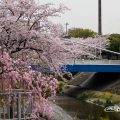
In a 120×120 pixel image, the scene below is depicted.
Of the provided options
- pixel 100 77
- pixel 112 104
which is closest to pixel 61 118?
pixel 112 104

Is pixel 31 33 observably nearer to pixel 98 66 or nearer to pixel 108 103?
pixel 108 103

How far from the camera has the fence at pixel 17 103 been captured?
18.4 metres

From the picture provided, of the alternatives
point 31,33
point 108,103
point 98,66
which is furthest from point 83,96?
point 31,33

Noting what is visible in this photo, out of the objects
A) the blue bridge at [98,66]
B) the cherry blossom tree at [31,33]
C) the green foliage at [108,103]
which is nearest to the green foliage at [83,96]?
the blue bridge at [98,66]

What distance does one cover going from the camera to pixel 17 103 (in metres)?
18.5

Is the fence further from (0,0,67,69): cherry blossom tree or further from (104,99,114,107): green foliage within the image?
(104,99,114,107): green foliage

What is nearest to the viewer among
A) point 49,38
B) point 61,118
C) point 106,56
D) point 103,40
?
point 49,38

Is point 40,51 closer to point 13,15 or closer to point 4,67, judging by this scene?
point 13,15

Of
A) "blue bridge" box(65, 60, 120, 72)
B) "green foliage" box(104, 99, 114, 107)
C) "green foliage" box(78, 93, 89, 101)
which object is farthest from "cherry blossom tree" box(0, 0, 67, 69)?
"green foliage" box(78, 93, 89, 101)

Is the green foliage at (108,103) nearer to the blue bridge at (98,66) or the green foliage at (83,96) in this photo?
the blue bridge at (98,66)

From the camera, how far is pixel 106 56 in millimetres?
97812

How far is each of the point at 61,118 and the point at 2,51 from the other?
58.5 ft

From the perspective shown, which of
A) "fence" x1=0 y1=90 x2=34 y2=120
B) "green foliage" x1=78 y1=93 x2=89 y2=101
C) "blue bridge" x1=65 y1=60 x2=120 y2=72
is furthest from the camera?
"green foliage" x1=78 y1=93 x2=89 y2=101

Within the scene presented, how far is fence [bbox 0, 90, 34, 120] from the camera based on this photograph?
18406mm
